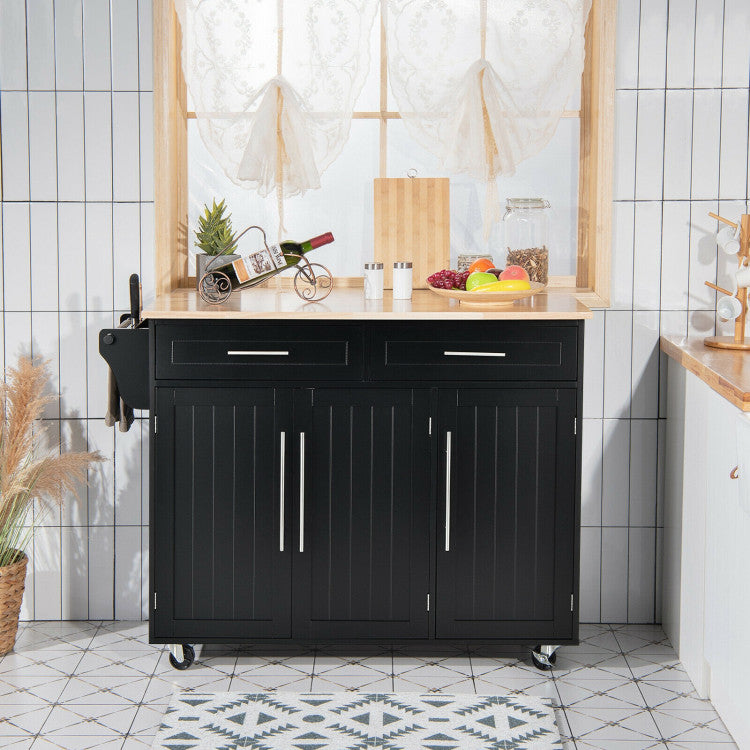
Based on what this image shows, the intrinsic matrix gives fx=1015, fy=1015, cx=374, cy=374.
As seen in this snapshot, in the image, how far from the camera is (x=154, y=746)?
2588 millimetres

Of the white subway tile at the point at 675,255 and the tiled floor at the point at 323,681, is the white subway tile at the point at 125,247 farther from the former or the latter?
the white subway tile at the point at 675,255

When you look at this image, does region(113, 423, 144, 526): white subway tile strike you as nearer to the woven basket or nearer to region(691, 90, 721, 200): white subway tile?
the woven basket

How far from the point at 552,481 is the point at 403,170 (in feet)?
3.88

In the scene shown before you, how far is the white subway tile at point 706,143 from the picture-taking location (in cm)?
325

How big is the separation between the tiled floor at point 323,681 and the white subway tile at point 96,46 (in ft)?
5.88

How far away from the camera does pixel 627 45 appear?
323 cm

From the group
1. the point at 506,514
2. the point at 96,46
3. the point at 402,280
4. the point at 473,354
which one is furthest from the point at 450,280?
the point at 96,46

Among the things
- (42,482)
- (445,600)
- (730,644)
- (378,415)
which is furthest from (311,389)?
(730,644)

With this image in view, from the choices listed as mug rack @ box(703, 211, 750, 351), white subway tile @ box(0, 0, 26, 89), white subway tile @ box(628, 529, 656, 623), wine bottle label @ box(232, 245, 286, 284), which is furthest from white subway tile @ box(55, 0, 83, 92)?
white subway tile @ box(628, 529, 656, 623)

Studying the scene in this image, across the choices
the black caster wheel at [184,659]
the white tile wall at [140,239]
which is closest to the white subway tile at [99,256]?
the white tile wall at [140,239]

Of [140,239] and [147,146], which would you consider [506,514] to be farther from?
[147,146]

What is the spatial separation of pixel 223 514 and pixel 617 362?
1388mm

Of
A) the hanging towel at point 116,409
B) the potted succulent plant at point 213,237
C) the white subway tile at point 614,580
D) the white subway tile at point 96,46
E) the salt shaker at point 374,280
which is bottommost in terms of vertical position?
the white subway tile at point 614,580

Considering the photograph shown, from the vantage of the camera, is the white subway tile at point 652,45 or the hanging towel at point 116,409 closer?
the hanging towel at point 116,409
